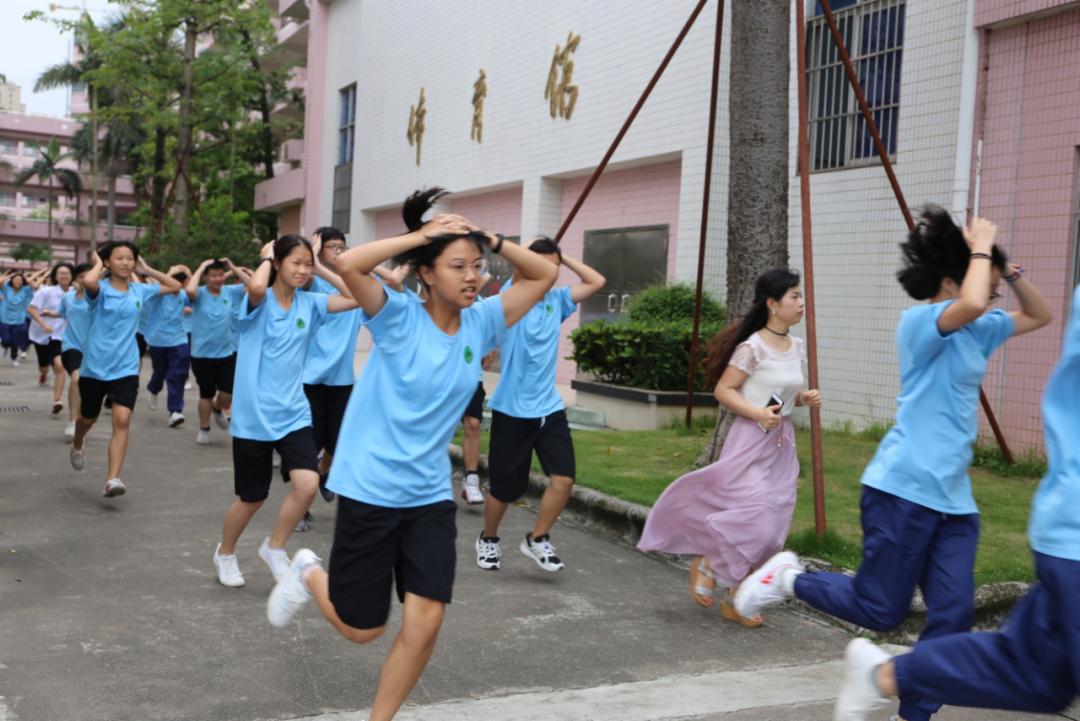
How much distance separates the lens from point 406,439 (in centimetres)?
385

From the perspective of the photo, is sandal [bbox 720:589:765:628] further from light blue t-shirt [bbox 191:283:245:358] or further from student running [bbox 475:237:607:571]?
light blue t-shirt [bbox 191:283:245:358]

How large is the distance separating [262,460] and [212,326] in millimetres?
6303

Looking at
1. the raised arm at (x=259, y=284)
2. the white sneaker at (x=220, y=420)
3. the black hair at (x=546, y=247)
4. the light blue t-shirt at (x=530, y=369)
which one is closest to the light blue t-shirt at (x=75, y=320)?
the white sneaker at (x=220, y=420)

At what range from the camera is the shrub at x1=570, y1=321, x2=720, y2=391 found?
41.1ft

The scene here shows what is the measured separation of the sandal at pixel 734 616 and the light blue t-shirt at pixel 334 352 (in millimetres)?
3238

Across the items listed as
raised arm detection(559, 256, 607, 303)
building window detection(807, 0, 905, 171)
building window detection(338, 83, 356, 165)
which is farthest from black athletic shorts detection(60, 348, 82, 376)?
building window detection(338, 83, 356, 165)

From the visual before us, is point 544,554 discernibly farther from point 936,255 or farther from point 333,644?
point 936,255

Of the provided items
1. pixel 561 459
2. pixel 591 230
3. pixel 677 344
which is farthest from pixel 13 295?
pixel 561 459

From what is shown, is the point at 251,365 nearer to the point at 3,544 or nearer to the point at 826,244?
the point at 3,544

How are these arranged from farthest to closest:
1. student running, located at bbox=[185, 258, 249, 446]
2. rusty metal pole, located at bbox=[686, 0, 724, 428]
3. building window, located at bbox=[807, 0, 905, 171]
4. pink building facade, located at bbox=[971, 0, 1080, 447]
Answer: student running, located at bbox=[185, 258, 249, 446] < building window, located at bbox=[807, 0, 905, 171] < pink building facade, located at bbox=[971, 0, 1080, 447] < rusty metal pole, located at bbox=[686, 0, 724, 428]

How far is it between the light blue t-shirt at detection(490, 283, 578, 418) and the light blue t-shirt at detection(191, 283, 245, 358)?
585 centimetres

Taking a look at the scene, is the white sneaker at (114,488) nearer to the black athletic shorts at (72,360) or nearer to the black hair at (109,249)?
the black hair at (109,249)

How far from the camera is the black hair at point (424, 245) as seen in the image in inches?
152

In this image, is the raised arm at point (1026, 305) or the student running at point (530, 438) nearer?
the raised arm at point (1026, 305)
